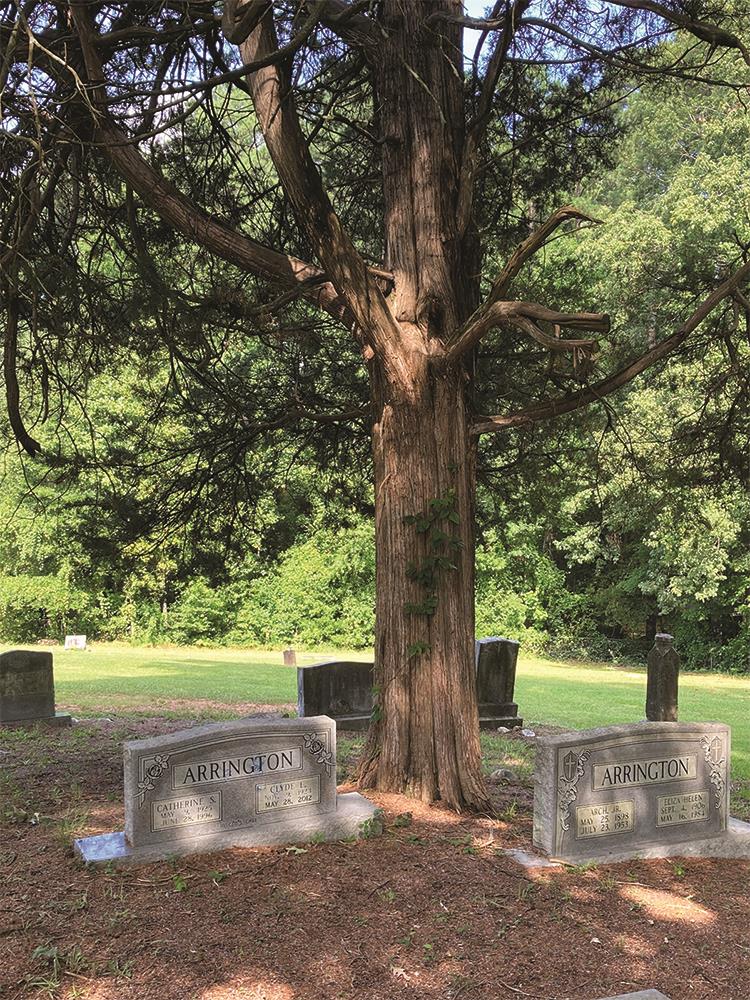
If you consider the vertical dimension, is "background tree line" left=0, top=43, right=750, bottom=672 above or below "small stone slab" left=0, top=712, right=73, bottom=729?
above

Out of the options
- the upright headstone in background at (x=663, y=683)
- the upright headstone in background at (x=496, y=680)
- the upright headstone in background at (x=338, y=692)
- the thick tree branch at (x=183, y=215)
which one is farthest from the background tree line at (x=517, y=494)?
the upright headstone in background at (x=663, y=683)

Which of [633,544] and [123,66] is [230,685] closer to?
[123,66]

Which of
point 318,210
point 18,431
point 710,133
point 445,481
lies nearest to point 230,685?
point 18,431

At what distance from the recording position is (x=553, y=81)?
8633mm

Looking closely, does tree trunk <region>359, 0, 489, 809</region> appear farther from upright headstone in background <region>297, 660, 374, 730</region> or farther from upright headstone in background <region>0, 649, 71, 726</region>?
upright headstone in background <region>0, 649, 71, 726</region>

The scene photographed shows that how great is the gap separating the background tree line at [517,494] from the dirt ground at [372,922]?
4330mm

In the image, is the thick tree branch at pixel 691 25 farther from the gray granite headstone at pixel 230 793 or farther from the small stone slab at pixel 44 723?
the small stone slab at pixel 44 723

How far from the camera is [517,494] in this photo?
11.1 metres

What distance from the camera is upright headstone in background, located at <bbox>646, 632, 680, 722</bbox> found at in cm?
1180

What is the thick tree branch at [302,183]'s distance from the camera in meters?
5.46

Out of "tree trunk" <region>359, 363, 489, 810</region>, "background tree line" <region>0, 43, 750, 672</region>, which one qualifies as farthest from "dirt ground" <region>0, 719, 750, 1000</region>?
"background tree line" <region>0, 43, 750, 672</region>

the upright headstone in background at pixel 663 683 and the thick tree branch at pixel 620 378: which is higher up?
the thick tree branch at pixel 620 378

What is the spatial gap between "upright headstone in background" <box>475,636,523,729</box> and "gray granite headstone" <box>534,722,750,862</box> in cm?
Answer: 638

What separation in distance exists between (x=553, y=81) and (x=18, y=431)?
6258mm
